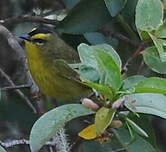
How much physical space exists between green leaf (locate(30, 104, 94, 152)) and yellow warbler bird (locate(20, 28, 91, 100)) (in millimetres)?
1093

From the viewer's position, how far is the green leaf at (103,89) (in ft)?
4.13

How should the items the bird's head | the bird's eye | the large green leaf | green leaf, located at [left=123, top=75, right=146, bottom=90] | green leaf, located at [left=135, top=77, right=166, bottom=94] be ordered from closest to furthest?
green leaf, located at [left=135, top=77, right=166, bottom=94] → green leaf, located at [left=123, top=75, right=146, bottom=90] → the large green leaf → the bird's head → the bird's eye

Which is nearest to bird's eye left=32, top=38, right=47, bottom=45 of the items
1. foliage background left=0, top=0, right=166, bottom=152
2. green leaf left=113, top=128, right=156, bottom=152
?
foliage background left=0, top=0, right=166, bottom=152

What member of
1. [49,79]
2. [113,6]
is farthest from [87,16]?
[49,79]

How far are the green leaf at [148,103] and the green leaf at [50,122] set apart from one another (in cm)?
9

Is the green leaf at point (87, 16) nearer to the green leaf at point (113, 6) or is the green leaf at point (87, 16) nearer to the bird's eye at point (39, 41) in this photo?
the green leaf at point (113, 6)

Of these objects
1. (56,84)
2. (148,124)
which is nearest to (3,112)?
(56,84)

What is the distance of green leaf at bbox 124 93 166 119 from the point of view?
131 centimetres

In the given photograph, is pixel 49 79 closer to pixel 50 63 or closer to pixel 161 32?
pixel 50 63

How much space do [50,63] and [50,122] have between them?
156 centimetres

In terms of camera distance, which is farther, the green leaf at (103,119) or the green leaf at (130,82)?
the green leaf at (130,82)

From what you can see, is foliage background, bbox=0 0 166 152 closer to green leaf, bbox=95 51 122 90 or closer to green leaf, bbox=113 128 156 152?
green leaf, bbox=113 128 156 152

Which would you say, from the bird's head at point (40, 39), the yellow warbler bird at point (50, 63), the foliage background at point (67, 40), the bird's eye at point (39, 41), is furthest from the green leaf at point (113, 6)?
the bird's eye at point (39, 41)

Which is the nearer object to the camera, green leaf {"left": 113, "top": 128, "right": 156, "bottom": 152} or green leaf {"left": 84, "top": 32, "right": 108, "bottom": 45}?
green leaf {"left": 113, "top": 128, "right": 156, "bottom": 152}
